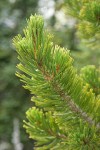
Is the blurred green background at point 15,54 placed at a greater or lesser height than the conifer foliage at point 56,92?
greater

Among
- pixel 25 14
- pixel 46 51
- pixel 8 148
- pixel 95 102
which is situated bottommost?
pixel 95 102

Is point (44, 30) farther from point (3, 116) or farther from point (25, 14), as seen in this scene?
point (25, 14)

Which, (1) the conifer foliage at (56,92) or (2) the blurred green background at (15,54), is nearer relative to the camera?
(1) the conifer foliage at (56,92)

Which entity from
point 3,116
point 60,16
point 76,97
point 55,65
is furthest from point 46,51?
point 60,16

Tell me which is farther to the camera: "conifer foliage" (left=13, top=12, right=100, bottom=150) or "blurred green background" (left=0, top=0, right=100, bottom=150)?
"blurred green background" (left=0, top=0, right=100, bottom=150)
